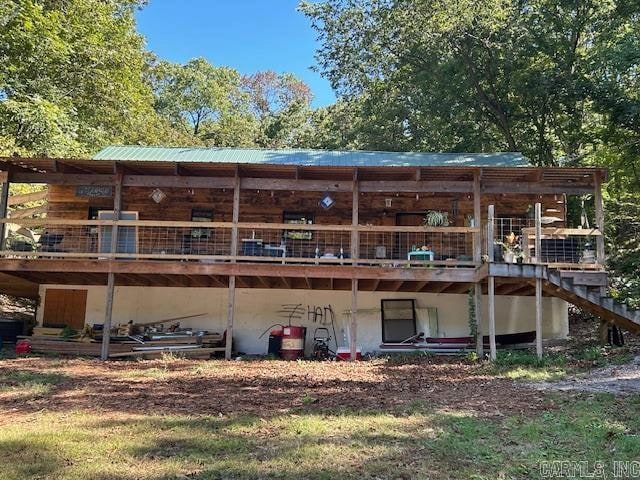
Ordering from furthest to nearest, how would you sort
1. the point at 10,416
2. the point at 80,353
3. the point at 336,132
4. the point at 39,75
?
the point at 336,132, the point at 39,75, the point at 80,353, the point at 10,416

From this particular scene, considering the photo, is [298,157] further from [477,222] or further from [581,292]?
[581,292]

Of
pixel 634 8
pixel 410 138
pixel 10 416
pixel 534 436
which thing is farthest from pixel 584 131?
pixel 10 416

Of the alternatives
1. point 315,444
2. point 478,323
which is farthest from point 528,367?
point 315,444

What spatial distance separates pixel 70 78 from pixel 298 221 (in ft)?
44.9

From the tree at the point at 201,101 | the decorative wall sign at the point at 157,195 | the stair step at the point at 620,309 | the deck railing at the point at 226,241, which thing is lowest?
the stair step at the point at 620,309

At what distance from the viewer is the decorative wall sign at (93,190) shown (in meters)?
14.3

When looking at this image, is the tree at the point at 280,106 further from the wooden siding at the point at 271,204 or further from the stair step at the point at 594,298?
the stair step at the point at 594,298

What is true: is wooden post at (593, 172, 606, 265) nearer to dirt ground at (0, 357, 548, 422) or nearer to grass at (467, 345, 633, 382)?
grass at (467, 345, 633, 382)

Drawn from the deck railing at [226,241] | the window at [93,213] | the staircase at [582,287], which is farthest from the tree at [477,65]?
the window at [93,213]

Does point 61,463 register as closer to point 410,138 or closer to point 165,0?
point 410,138

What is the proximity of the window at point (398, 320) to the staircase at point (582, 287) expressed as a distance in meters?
3.76

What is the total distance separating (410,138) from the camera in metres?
26.9

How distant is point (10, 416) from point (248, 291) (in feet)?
28.0

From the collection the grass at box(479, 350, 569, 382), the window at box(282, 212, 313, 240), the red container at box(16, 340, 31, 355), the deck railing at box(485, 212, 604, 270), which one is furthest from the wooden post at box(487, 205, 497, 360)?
the red container at box(16, 340, 31, 355)
